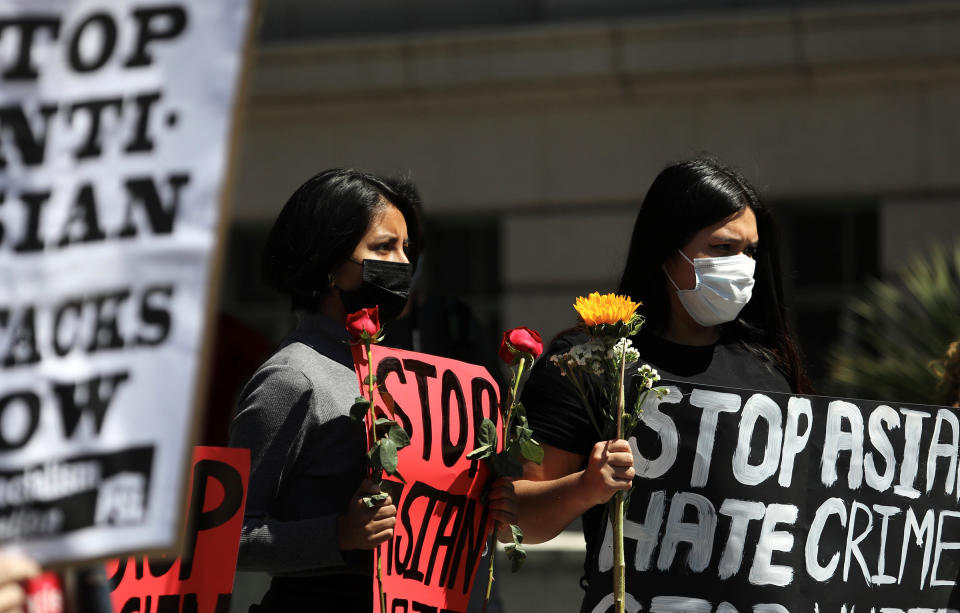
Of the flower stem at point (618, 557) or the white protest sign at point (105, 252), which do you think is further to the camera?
the flower stem at point (618, 557)

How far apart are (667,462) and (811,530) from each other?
37 centimetres

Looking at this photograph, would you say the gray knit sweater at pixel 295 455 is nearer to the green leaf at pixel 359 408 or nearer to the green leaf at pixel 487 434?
the green leaf at pixel 359 408

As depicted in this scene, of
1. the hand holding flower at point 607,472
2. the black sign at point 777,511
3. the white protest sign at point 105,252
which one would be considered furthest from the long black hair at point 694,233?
the white protest sign at point 105,252

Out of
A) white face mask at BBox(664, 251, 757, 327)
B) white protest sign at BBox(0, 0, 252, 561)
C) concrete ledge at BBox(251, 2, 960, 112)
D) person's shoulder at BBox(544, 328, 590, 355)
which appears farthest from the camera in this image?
concrete ledge at BBox(251, 2, 960, 112)

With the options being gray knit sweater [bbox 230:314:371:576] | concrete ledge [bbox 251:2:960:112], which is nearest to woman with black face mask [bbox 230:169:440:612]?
gray knit sweater [bbox 230:314:371:576]

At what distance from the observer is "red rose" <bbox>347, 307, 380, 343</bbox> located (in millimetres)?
2784

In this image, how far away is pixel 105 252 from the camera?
1.76m

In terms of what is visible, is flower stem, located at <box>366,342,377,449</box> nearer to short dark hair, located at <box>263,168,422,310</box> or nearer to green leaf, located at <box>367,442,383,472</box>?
green leaf, located at <box>367,442,383,472</box>

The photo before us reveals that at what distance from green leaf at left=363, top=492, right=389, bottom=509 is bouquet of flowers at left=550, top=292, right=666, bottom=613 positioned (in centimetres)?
49

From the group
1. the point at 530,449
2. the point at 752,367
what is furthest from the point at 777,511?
the point at 530,449

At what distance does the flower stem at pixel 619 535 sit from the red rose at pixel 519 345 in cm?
18

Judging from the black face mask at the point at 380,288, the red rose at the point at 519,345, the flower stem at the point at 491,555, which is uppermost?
the black face mask at the point at 380,288

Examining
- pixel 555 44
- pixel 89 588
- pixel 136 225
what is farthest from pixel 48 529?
pixel 555 44

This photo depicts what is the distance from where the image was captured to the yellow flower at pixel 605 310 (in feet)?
9.41
